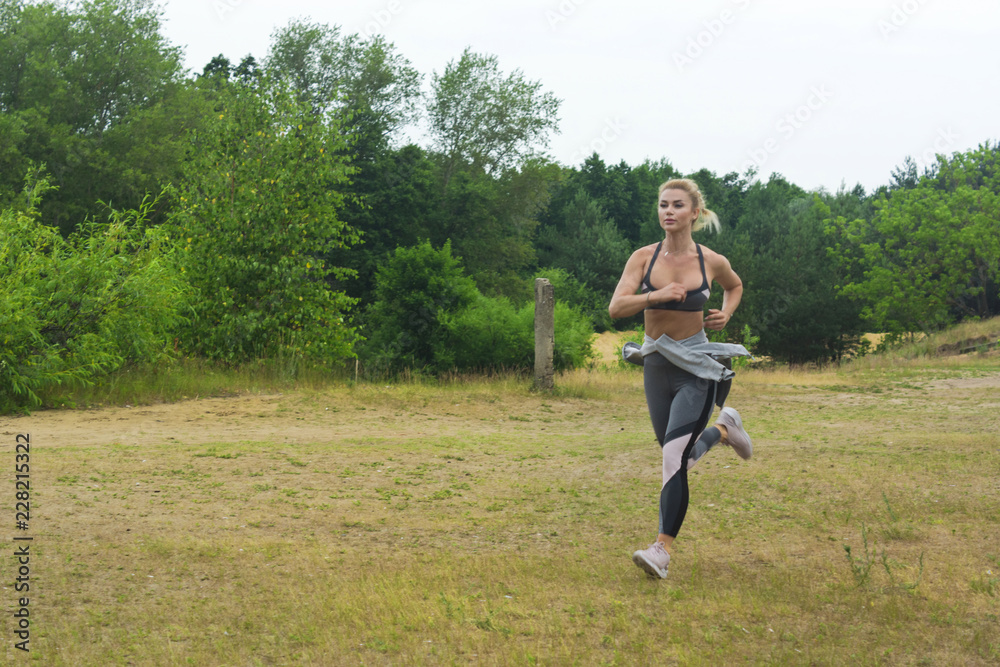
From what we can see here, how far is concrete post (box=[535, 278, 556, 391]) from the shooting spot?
16828 millimetres

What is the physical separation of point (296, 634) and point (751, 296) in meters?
43.3

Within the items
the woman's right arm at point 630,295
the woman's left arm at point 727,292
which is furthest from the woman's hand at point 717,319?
the woman's right arm at point 630,295

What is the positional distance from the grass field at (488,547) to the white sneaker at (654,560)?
10 cm

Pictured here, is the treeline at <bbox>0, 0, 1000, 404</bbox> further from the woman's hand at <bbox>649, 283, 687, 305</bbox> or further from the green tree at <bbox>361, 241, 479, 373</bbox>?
Answer: the woman's hand at <bbox>649, 283, 687, 305</bbox>

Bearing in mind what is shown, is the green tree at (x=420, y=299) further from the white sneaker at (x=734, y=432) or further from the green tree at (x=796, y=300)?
the green tree at (x=796, y=300)

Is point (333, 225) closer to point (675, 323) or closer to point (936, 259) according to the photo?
point (675, 323)

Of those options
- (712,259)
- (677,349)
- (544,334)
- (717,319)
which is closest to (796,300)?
(544,334)

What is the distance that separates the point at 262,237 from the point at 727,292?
523 inches

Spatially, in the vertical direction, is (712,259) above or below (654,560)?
above

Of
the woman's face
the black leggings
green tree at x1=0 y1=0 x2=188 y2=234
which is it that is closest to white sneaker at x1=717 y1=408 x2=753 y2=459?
the black leggings

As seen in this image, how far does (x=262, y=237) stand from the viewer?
685 inches

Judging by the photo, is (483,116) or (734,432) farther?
(483,116)

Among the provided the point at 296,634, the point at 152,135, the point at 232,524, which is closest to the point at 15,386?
the point at 232,524

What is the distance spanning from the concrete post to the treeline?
168 inches
